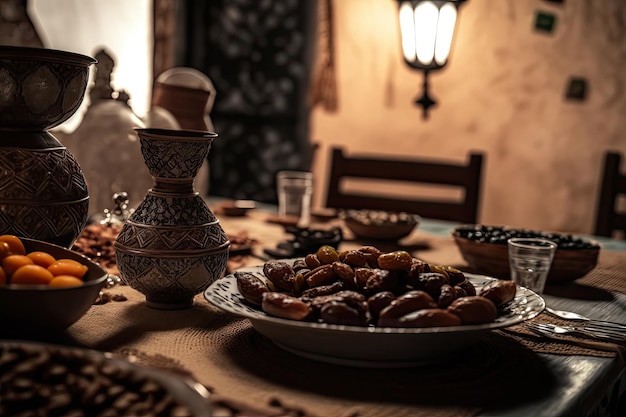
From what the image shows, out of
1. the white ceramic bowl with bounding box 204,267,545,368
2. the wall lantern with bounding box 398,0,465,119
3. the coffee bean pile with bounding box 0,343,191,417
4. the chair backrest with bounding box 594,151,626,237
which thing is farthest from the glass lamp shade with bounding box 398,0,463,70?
the coffee bean pile with bounding box 0,343,191,417

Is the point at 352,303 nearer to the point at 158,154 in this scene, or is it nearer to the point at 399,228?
the point at 158,154

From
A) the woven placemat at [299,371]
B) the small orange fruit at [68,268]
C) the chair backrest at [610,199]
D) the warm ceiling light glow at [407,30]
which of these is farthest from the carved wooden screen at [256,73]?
the small orange fruit at [68,268]

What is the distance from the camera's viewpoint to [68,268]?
83 cm

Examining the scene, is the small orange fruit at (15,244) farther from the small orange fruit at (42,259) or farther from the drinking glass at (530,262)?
the drinking glass at (530,262)

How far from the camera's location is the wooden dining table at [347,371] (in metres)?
0.71

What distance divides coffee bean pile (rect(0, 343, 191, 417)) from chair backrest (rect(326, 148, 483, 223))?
63.7 inches

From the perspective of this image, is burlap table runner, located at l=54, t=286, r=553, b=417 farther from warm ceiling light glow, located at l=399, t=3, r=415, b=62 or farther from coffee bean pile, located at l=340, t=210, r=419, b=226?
warm ceiling light glow, located at l=399, t=3, r=415, b=62

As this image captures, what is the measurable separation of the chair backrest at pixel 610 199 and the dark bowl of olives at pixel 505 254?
2.59 feet

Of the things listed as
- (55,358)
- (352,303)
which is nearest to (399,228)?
(352,303)

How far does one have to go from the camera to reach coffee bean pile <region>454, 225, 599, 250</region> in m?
1.30

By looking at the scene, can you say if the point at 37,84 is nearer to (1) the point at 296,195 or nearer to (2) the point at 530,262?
(2) the point at 530,262

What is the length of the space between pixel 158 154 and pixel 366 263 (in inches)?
11.4

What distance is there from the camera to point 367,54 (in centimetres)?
378

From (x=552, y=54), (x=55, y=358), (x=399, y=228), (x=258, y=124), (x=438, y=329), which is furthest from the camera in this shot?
(x=258, y=124)
